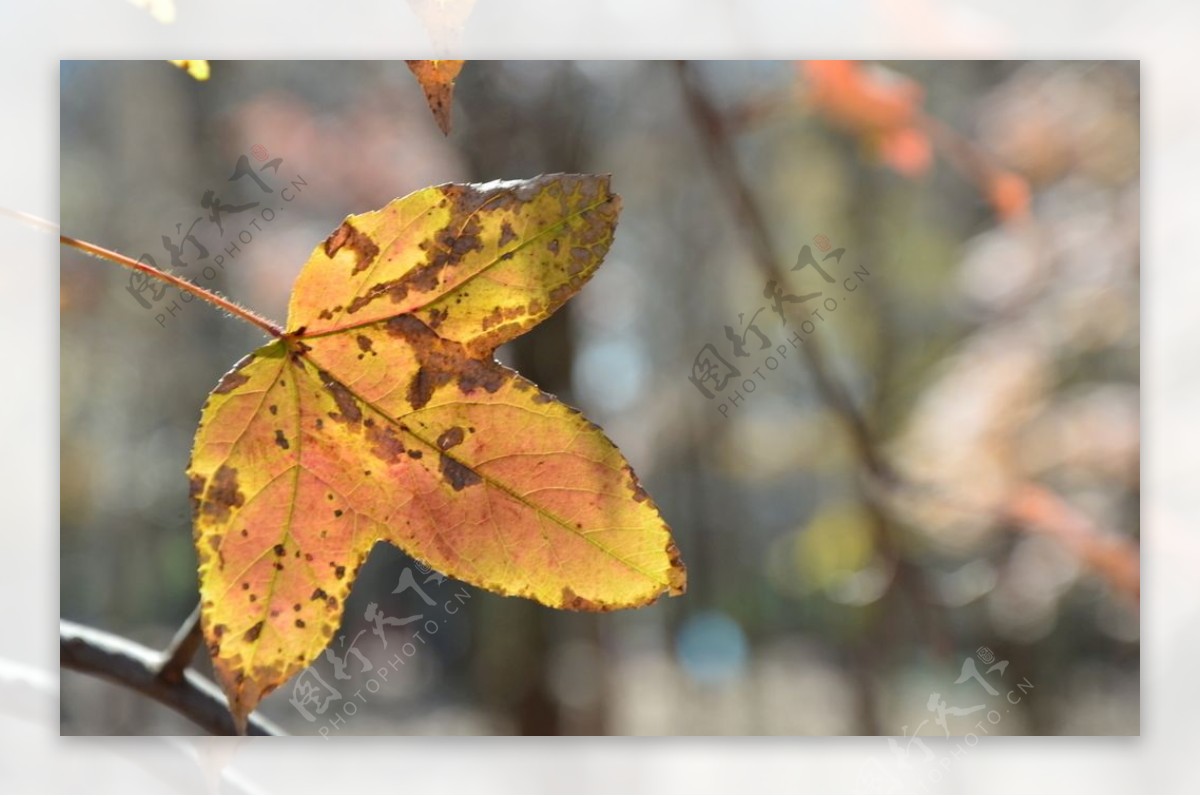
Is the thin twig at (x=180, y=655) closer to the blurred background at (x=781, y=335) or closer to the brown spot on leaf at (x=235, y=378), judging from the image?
the brown spot on leaf at (x=235, y=378)

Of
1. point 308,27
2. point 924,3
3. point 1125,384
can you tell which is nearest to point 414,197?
point 308,27

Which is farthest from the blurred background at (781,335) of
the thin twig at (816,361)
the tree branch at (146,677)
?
the tree branch at (146,677)

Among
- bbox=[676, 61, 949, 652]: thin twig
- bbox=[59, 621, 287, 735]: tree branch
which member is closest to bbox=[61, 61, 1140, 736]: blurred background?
bbox=[676, 61, 949, 652]: thin twig

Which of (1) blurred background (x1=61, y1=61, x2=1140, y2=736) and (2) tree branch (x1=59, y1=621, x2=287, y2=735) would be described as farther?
(1) blurred background (x1=61, y1=61, x2=1140, y2=736)

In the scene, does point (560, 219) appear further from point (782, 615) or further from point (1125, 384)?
point (782, 615)

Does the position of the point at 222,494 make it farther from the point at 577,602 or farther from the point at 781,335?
the point at 781,335

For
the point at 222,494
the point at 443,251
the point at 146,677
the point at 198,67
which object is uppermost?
the point at 198,67

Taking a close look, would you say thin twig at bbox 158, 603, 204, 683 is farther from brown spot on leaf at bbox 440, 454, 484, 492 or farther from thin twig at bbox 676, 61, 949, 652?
thin twig at bbox 676, 61, 949, 652

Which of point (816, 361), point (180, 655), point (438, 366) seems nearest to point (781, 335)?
point (816, 361)
